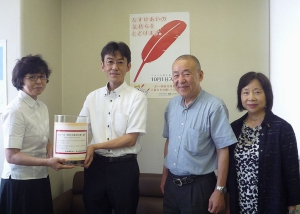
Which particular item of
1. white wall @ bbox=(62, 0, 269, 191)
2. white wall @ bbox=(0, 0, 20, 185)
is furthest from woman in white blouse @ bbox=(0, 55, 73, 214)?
white wall @ bbox=(62, 0, 269, 191)

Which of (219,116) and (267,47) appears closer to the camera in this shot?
(219,116)

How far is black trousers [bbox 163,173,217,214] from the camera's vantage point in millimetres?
1535

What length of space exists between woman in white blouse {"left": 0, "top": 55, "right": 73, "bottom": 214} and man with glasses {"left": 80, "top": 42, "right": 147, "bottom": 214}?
29cm

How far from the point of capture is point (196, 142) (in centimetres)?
156

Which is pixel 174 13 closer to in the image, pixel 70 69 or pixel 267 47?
pixel 267 47

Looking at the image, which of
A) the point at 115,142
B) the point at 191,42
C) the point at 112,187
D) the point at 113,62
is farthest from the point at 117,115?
the point at 191,42

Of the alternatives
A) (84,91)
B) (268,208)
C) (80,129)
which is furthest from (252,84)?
(84,91)

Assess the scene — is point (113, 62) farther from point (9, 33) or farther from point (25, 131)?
point (9, 33)

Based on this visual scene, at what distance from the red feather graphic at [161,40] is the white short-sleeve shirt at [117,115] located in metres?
0.93

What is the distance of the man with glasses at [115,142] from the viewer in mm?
1680

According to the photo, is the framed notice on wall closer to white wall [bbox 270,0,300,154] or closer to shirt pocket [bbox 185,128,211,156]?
shirt pocket [bbox 185,128,211,156]

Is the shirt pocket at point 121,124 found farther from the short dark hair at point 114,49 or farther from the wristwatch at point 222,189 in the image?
the wristwatch at point 222,189

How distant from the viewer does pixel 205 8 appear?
103 inches

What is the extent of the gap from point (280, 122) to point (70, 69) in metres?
2.12
